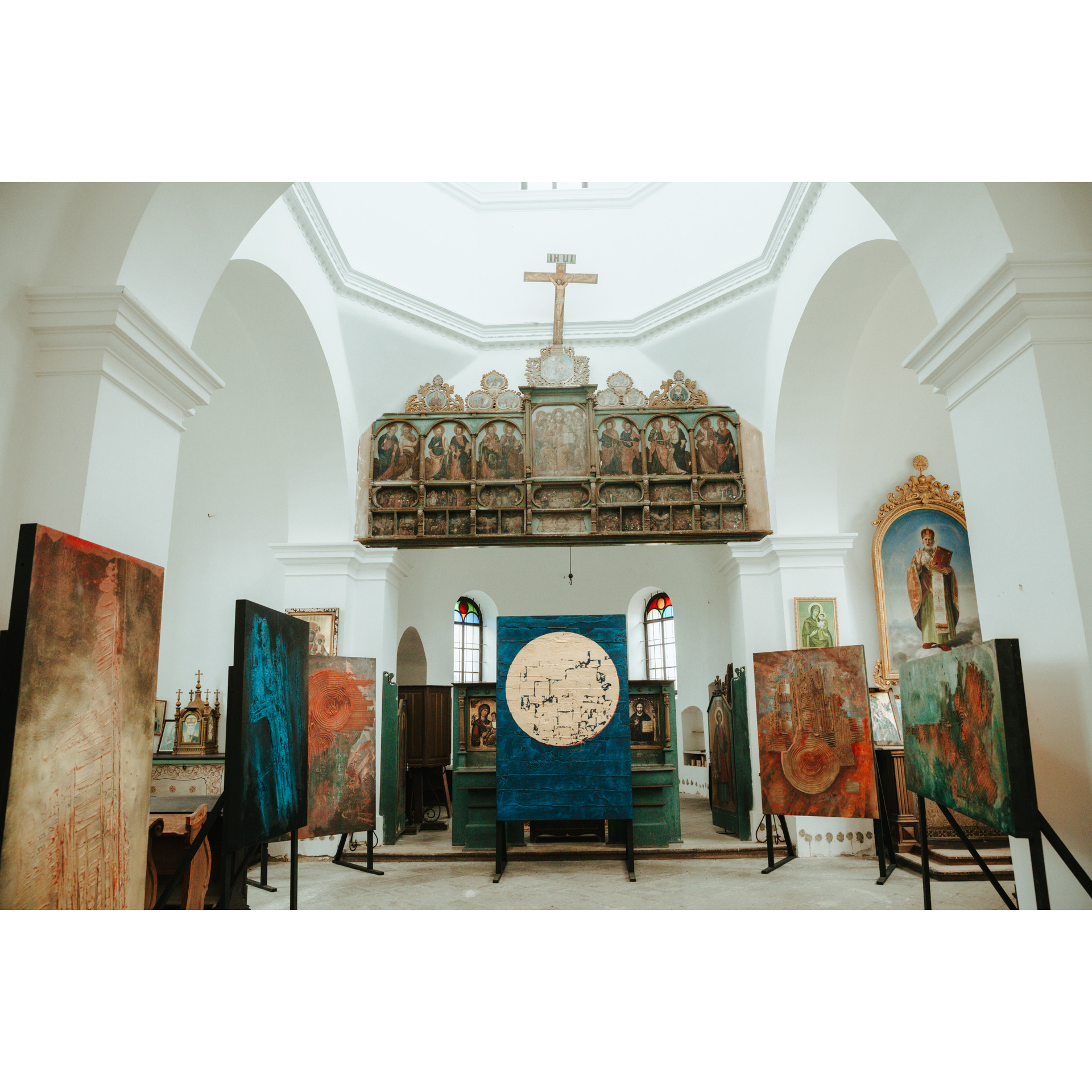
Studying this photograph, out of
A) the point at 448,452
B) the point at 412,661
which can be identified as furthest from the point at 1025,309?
the point at 412,661

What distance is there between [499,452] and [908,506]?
490cm

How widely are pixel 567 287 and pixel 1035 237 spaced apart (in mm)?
6950

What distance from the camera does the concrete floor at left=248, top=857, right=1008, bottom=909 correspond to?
6.20 metres

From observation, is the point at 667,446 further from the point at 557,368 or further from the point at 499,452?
the point at 499,452

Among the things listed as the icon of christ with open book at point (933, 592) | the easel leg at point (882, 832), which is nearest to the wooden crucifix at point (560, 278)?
the icon of christ with open book at point (933, 592)

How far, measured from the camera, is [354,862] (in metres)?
8.31

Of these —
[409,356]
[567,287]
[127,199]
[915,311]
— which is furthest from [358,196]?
[915,311]

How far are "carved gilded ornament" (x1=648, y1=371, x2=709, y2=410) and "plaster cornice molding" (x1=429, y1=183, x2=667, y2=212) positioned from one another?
8.38ft

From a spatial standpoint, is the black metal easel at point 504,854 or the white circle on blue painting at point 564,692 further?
the black metal easel at point 504,854

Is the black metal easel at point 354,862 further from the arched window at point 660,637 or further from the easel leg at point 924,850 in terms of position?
the arched window at point 660,637

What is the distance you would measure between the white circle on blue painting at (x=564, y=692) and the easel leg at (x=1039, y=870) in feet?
12.7

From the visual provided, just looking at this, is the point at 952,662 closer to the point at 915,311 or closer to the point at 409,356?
the point at 915,311

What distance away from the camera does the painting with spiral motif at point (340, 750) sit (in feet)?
23.3

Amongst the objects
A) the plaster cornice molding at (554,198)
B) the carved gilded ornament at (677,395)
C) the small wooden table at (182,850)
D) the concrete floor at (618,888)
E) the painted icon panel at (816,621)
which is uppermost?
the plaster cornice molding at (554,198)
